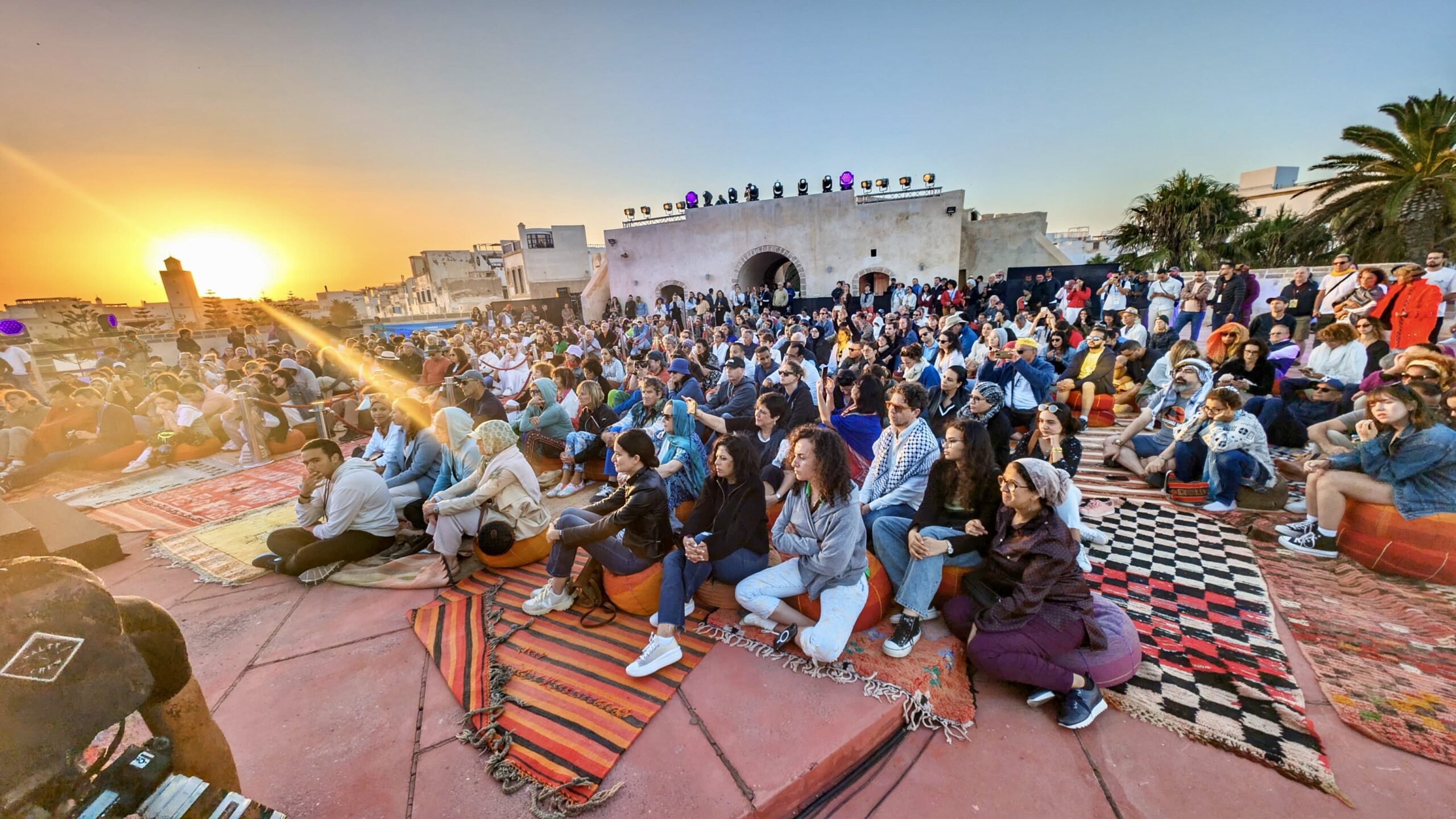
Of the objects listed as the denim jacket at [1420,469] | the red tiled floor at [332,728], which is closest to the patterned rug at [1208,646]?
the denim jacket at [1420,469]

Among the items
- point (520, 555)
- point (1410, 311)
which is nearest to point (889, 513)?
point (520, 555)

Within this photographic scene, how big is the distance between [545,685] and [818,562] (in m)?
1.68

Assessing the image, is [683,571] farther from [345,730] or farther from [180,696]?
[180,696]

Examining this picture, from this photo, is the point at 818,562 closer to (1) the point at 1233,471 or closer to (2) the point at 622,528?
(2) the point at 622,528

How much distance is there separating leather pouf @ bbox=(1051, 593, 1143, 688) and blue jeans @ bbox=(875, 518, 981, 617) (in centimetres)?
67

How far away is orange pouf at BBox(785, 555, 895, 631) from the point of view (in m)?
3.10

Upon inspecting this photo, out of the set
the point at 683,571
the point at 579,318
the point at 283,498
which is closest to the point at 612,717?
the point at 683,571

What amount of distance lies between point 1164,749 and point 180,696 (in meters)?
3.99

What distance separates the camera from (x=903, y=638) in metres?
2.93

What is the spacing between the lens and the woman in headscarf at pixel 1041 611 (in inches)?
99.3

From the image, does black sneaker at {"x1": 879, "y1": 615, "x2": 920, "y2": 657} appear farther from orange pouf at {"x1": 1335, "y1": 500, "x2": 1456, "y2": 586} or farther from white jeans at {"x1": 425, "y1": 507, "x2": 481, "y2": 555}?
orange pouf at {"x1": 1335, "y1": 500, "x2": 1456, "y2": 586}

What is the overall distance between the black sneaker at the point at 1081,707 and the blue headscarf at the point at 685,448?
2.64 meters

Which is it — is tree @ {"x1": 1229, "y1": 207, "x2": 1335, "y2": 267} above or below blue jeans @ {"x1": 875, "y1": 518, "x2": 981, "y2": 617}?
above

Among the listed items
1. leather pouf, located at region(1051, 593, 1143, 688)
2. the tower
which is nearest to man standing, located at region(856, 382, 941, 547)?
leather pouf, located at region(1051, 593, 1143, 688)
